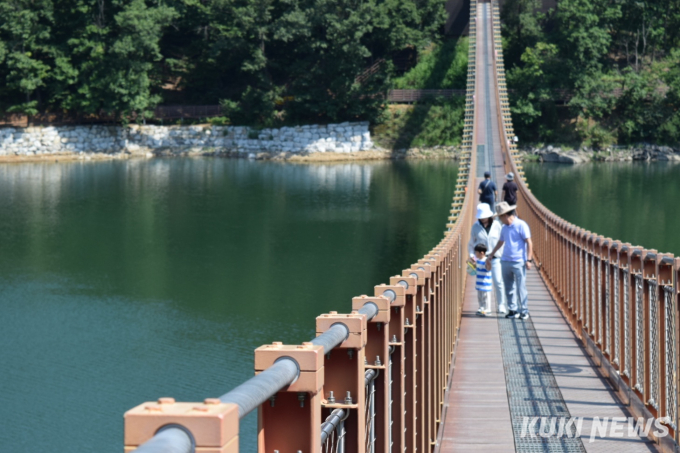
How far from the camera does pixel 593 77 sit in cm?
4581

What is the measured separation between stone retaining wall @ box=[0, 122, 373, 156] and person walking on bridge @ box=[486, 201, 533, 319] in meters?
38.7

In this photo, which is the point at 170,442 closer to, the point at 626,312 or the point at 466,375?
the point at 626,312

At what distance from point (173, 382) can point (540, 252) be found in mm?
5383

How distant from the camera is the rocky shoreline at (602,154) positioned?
45906 millimetres

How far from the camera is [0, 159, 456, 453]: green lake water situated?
1154 cm

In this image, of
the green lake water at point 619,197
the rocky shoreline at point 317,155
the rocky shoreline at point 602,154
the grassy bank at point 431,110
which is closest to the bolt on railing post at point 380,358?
the green lake water at point 619,197

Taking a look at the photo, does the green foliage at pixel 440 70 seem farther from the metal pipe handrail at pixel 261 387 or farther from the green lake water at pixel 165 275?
the metal pipe handrail at pixel 261 387

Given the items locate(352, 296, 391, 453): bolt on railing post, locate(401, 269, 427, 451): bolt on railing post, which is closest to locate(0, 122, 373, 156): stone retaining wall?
locate(401, 269, 427, 451): bolt on railing post

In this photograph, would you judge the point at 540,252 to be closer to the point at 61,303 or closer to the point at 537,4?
the point at 61,303

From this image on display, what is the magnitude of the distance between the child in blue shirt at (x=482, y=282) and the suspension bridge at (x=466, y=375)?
166 millimetres

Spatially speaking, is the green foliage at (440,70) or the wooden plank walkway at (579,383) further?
the green foliage at (440,70)

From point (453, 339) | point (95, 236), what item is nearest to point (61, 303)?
point (95, 236)

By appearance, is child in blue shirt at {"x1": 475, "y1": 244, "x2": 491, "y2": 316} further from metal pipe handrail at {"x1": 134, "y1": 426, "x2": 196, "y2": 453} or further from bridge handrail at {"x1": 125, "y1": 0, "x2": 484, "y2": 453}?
metal pipe handrail at {"x1": 134, "y1": 426, "x2": 196, "y2": 453}

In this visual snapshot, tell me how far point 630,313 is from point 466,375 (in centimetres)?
158
